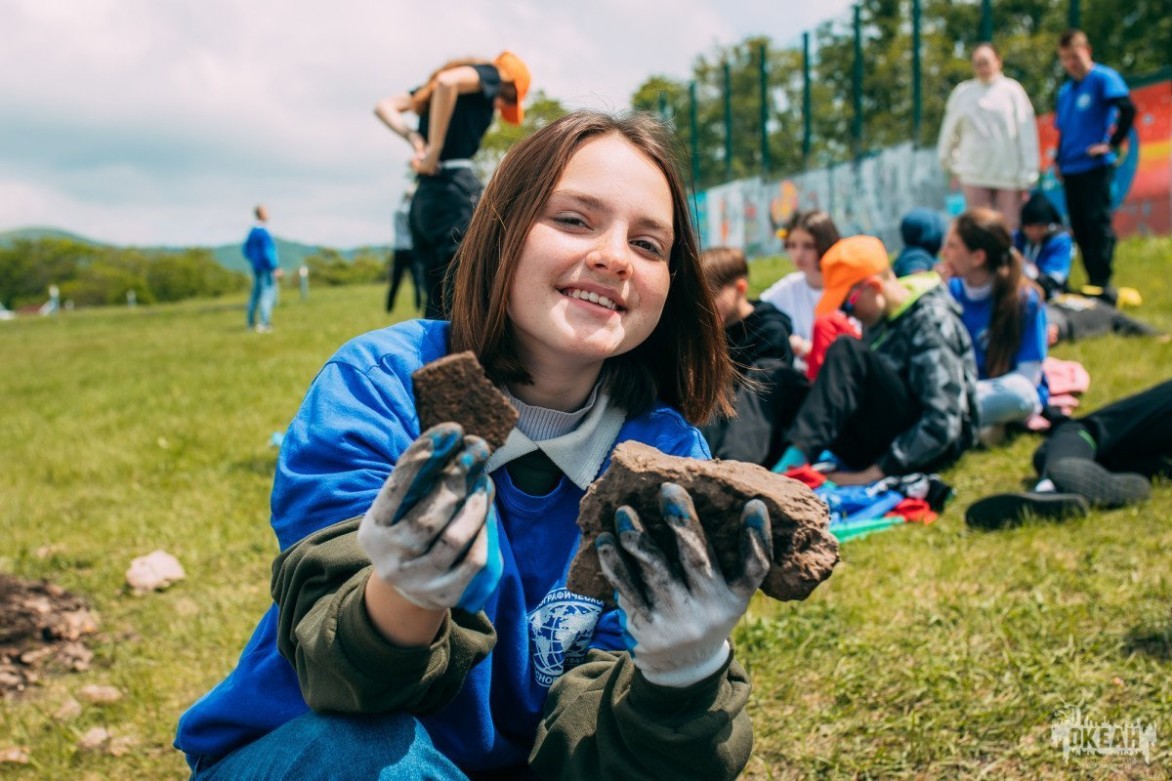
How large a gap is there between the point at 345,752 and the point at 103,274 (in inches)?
3110

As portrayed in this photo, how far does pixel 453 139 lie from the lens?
4957 millimetres

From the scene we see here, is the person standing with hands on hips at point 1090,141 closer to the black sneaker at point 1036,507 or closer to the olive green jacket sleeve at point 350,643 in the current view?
the black sneaker at point 1036,507

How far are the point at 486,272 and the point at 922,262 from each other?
17.8ft

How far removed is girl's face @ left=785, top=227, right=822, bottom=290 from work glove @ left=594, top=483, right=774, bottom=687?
486cm

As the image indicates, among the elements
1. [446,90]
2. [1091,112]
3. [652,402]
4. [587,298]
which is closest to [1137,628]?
[652,402]

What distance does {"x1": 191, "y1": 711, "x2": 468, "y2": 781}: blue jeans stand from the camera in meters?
1.42

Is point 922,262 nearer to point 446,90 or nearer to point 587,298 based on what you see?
point 446,90

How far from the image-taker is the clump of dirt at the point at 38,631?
130 inches

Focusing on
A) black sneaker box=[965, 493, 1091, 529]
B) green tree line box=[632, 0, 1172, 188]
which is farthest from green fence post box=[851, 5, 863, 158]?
black sneaker box=[965, 493, 1091, 529]

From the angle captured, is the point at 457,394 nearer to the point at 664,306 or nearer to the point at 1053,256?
the point at 664,306

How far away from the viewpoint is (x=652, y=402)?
2.00 meters

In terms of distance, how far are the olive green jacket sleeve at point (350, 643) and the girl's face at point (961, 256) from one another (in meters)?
4.82

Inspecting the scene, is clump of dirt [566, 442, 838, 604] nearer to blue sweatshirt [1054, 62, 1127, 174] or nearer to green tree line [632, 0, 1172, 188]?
blue sweatshirt [1054, 62, 1127, 174]

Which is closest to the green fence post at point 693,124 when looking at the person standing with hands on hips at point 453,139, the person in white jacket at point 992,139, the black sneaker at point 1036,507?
the person in white jacket at point 992,139
